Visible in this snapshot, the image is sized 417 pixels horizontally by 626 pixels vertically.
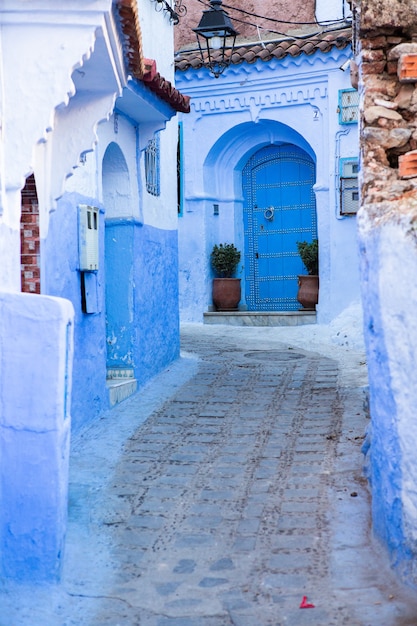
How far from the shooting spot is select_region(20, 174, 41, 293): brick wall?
677 cm

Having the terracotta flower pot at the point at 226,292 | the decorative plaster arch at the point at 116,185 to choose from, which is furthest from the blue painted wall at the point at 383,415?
the terracotta flower pot at the point at 226,292

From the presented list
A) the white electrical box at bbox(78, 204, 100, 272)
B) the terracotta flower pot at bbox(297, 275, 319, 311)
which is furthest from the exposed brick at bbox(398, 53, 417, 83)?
the terracotta flower pot at bbox(297, 275, 319, 311)

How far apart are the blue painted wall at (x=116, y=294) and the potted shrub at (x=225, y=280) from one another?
3631 millimetres

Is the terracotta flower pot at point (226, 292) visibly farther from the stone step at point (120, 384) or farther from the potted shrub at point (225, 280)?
the stone step at point (120, 384)

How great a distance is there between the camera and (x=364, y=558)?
185 inches

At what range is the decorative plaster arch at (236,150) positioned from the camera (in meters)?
15.0

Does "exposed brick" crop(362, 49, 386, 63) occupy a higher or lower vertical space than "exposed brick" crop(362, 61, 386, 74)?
higher

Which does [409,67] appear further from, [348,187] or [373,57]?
[348,187]

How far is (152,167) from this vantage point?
1055 centimetres

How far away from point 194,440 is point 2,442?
302 cm

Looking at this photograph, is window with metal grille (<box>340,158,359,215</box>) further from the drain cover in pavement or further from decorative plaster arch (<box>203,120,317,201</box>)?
the drain cover in pavement

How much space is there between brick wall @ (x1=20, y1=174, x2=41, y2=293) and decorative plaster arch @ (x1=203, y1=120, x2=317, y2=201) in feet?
28.5

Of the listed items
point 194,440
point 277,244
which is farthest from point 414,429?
point 277,244

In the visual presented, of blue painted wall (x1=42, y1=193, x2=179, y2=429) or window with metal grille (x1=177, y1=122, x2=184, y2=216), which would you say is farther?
window with metal grille (x1=177, y1=122, x2=184, y2=216)
